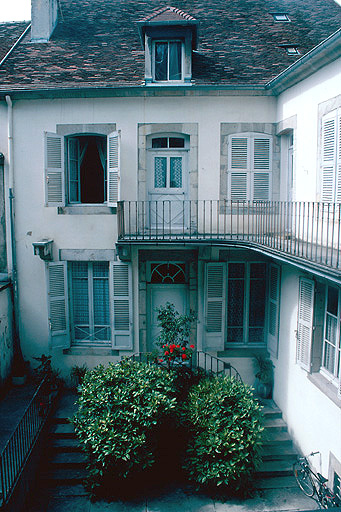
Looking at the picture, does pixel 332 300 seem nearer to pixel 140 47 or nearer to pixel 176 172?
pixel 176 172

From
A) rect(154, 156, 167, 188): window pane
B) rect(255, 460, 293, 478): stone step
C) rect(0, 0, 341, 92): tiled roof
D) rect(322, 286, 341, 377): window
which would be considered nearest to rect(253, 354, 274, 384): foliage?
rect(255, 460, 293, 478): stone step

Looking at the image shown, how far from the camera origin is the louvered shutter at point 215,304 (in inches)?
391

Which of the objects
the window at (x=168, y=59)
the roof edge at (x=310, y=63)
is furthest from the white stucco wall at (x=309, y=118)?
the window at (x=168, y=59)

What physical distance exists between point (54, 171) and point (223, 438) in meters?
6.26

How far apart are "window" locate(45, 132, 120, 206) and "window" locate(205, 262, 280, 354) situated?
2857 mm

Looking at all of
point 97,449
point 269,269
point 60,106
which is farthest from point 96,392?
point 60,106

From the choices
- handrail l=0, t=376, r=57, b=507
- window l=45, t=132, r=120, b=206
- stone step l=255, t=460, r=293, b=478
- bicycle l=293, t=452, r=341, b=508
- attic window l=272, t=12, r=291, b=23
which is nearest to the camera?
handrail l=0, t=376, r=57, b=507

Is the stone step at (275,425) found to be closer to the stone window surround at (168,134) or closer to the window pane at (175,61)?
the stone window surround at (168,134)

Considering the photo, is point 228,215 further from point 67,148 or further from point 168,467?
point 168,467

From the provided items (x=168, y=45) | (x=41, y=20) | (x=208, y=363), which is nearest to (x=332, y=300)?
(x=208, y=363)

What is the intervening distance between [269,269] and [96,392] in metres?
4.54

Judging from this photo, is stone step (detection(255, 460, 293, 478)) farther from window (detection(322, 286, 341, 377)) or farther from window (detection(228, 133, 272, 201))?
window (detection(228, 133, 272, 201))

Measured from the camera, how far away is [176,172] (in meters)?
10.1

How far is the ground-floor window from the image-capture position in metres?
10.4
